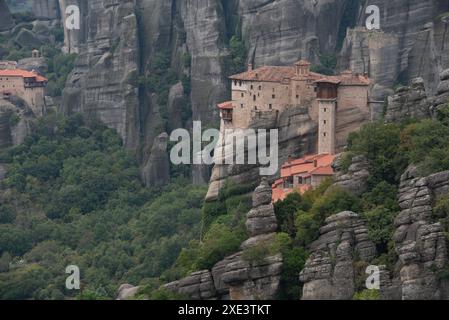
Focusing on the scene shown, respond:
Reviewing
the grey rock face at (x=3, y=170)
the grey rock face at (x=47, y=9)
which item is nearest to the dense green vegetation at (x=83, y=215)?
the grey rock face at (x=3, y=170)

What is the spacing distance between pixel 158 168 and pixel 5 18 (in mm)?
23466

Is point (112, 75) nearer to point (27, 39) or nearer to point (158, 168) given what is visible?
point (158, 168)

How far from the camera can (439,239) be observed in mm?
83188

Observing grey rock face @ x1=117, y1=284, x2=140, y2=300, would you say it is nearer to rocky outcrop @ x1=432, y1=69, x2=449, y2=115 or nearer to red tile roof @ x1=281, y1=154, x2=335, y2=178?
red tile roof @ x1=281, y1=154, x2=335, y2=178

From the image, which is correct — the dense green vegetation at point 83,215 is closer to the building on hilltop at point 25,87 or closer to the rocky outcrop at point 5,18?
the building on hilltop at point 25,87

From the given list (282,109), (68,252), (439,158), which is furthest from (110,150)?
(439,158)

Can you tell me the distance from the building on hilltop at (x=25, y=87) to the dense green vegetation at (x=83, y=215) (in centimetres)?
136

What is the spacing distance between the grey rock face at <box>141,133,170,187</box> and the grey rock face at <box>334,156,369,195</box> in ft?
119

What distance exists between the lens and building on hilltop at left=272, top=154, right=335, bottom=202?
9350 cm

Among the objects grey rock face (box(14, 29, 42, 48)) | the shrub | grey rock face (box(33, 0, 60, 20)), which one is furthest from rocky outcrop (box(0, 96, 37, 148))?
the shrub

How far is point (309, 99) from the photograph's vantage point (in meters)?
97.8

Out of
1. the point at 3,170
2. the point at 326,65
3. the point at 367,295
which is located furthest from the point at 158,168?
the point at 367,295
